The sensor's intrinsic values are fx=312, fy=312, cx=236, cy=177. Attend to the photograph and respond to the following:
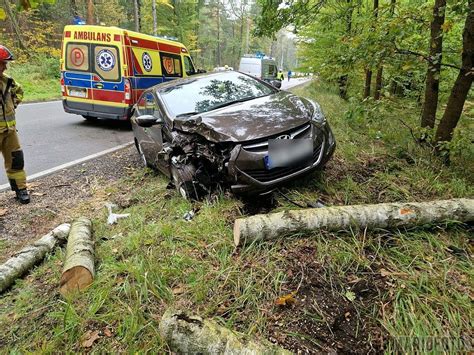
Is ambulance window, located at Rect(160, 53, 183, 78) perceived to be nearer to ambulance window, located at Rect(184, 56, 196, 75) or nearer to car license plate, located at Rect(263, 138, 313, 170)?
ambulance window, located at Rect(184, 56, 196, 75)

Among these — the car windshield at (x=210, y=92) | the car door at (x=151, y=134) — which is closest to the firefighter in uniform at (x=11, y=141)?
the car door at (x=151, y=134)

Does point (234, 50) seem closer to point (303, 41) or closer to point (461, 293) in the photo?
point (303, 41)

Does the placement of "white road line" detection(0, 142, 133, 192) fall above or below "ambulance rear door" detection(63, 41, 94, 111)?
below

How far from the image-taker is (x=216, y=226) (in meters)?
2.98

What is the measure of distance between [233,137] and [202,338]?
6.38 ft

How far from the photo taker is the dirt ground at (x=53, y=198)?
3.61 m

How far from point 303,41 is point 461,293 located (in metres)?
10.8

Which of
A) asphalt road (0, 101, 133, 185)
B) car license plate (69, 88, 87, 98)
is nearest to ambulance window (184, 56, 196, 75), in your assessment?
asphalt road (0, 101, 133, 185)

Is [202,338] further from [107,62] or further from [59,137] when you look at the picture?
[107,62]

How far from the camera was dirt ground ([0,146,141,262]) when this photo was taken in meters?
3.61

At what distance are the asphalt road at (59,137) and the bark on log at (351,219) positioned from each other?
442 cm

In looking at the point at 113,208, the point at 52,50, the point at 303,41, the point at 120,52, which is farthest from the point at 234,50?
the point at 113,208

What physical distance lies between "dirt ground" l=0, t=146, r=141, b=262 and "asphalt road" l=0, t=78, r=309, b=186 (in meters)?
0.56

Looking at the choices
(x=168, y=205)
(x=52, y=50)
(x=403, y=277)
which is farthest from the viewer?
(x=52, y=50)
